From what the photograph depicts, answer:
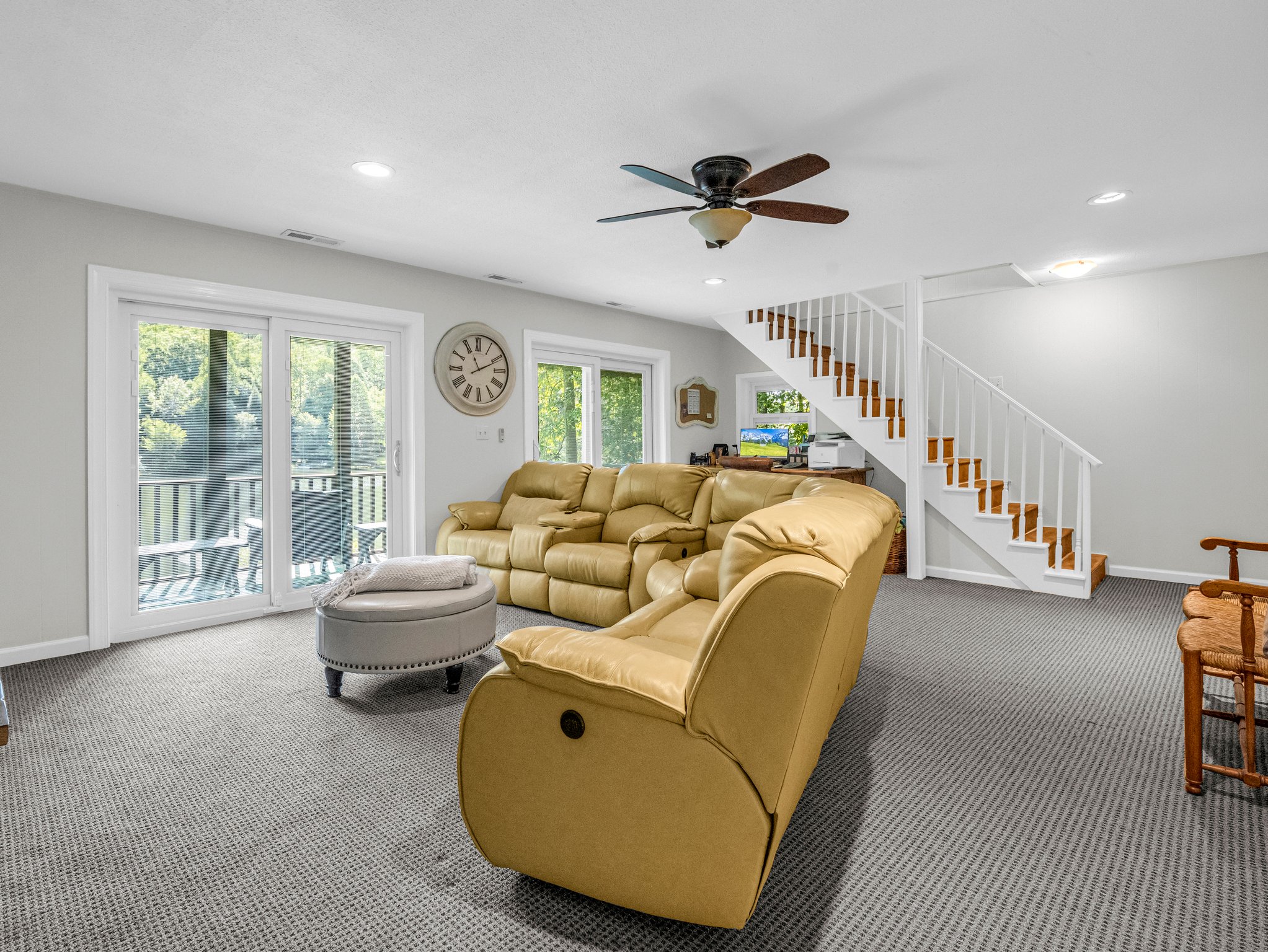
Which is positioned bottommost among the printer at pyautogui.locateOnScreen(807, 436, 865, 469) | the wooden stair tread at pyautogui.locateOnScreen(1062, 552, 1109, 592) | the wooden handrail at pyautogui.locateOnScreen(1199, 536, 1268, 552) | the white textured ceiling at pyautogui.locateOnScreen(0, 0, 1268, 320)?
the wooden stair tread at pyautogui.locateOnScreen(1062, 552, 1109, 592)

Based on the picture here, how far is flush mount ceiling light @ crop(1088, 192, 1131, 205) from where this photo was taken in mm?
3322

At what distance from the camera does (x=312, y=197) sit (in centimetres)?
334

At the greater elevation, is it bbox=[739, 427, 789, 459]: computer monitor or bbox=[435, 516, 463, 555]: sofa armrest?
bbox=[739, 427, 789, 459]: computer monitor

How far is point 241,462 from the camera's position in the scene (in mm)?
4020

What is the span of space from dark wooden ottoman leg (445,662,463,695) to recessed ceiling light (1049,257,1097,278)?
4908 mm

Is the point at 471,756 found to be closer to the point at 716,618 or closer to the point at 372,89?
the point at 716,618

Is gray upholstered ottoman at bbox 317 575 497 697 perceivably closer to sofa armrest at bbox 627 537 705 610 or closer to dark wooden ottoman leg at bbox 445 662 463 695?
dark wooden ottoman leg at bbox 445 662 463 695

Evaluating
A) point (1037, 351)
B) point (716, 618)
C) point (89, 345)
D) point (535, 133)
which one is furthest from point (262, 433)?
point (1037, 351)

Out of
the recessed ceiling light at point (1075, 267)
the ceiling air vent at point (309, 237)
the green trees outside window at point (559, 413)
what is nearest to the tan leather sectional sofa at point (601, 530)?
the green trees outside window at point (559, 413)

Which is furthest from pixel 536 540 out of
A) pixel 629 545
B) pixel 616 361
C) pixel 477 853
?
pixel 616 361

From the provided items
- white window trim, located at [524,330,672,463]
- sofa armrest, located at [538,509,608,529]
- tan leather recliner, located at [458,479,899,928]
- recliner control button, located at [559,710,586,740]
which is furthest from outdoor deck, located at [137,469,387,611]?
recliner control button, located at [559,710,586,740]

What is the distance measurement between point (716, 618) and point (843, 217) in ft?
7.58

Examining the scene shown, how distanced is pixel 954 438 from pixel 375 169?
4930 mm

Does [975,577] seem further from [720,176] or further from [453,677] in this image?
[453,677]
